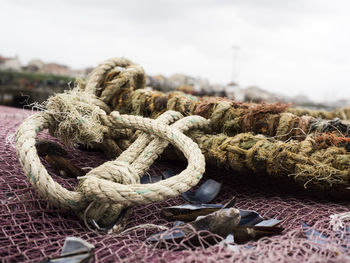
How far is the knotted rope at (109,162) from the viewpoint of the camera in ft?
4.07

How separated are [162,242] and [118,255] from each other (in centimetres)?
16

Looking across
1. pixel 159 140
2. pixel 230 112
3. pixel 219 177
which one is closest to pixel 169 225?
pixel 159 140

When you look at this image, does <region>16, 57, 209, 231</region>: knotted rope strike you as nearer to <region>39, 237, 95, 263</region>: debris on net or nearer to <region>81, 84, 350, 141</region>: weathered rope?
<region>81, 84, 350, 141</region>: weathered rope

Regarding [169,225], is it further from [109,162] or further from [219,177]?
[219,177]

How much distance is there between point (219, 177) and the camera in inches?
72.2

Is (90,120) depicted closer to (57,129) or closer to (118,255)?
(57,129)

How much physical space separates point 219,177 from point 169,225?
0.56m

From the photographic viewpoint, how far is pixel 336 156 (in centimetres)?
146

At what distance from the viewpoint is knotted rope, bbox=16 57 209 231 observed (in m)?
1.24

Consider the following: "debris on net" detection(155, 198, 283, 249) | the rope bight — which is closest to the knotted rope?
the rope bight

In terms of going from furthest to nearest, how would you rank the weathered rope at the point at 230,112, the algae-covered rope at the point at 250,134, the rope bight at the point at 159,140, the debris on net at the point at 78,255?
the weathered rope at the point at 230,112, the algae-covered rope at the point at 250,134, the rope bight at the point at 159,140, the debris on net at the point at 78,255

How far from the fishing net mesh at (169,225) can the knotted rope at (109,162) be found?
10cm

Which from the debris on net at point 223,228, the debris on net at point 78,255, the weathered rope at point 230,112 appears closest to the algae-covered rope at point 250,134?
the weathered rope at point 230,112

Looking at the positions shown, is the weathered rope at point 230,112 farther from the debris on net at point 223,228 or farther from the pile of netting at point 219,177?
the debris on net at point 223,228
